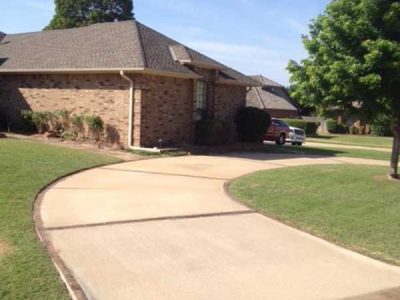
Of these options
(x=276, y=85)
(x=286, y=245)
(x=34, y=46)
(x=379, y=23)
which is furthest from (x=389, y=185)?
(x=276, y=85)

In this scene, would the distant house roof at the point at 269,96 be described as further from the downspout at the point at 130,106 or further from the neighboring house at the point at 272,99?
the downspout at the point at 130,106

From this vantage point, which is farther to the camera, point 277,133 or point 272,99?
point 272,99

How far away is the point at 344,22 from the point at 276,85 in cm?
3985

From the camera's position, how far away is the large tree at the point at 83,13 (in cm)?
5078

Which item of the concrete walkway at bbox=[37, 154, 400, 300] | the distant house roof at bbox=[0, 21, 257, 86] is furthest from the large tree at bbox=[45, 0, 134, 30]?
the concrete walkway at bbox=[37, 154, 400, 300]

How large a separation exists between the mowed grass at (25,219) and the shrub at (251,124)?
362 inches

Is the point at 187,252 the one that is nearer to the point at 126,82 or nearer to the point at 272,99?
the point at 126,82

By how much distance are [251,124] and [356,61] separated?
464 inches

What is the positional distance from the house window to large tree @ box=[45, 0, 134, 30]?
32.2 metres

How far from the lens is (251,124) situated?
23.0 meters

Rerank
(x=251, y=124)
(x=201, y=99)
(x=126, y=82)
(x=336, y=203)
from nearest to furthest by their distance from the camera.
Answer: (x=336, y=203) < (x=126, y=82) < (x=201, y=99) < (x=251, y=124)

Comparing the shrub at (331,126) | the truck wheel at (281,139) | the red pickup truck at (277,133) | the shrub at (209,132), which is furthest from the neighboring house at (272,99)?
the shrub at (209,132)

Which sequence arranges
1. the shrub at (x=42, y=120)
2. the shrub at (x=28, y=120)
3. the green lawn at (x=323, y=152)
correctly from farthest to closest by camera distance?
the green lawn at (x=323, y=152) < the shrub at (x=28, y=120) < the shrub at (x=42, y=120)

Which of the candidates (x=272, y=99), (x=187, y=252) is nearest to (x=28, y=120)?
(x=187, y=252)
